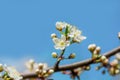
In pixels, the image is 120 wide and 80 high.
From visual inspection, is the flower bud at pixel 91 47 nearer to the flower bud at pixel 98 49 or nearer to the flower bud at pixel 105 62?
the flower bud at pixel 98 49

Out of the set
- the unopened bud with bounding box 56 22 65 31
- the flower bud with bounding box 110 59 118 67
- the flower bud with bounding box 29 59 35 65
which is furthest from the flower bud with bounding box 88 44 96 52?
the flower bud with bounding box 29 59 35 65

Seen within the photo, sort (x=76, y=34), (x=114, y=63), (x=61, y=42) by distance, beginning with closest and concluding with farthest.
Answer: (x=61, y=42)
(x=76, y=34)
(x=114, y=63)

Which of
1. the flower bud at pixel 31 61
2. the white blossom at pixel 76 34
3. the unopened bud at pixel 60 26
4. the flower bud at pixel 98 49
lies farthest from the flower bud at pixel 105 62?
the flower bud at pixel 31 61

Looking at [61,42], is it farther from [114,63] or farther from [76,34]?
[114,63]

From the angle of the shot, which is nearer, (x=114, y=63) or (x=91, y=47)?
(x=91, y=47)

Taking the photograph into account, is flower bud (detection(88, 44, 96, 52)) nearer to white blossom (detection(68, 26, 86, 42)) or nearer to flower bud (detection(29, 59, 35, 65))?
white blossom (detection(68, 26, 86, 42))

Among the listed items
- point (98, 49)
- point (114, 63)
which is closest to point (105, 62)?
point (98, 49)

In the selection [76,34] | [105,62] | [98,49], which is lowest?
[105,62]

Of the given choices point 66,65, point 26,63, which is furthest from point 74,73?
point 26,63
